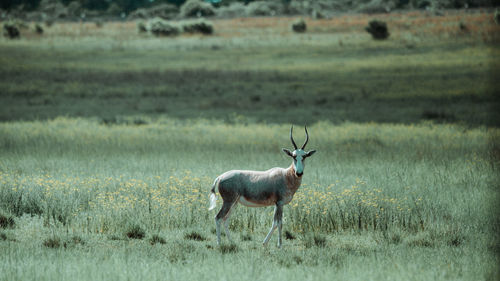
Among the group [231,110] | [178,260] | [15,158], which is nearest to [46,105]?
[231,110]

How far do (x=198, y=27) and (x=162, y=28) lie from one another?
13.4 ft

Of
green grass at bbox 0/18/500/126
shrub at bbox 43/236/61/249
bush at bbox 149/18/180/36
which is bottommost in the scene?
green grass at bbox 0/18/500/126

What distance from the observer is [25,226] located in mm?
12617

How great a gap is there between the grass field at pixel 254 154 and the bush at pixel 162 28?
512cm

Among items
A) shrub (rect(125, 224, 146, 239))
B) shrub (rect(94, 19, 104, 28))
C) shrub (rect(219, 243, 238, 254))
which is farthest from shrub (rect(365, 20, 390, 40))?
shrub (rect(219, 243, 238, 254))

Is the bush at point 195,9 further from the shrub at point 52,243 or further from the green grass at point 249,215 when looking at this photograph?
the shrub at point 52,243

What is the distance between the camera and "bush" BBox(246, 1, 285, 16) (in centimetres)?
6650

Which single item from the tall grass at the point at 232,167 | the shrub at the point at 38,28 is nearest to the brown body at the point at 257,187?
the tall grass at the point at 232,167

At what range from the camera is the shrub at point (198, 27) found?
64000 millimetres

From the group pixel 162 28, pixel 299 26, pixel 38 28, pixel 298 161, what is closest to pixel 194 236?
pixel 298 161

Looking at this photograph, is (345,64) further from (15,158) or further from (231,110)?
(15,158)

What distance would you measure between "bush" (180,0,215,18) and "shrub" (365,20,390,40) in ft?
62.6

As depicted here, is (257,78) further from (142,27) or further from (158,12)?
(158,12)

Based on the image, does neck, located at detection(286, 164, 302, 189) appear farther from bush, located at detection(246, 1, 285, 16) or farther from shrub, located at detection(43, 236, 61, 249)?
bush, located at detection(246, 1, 285, 16)
